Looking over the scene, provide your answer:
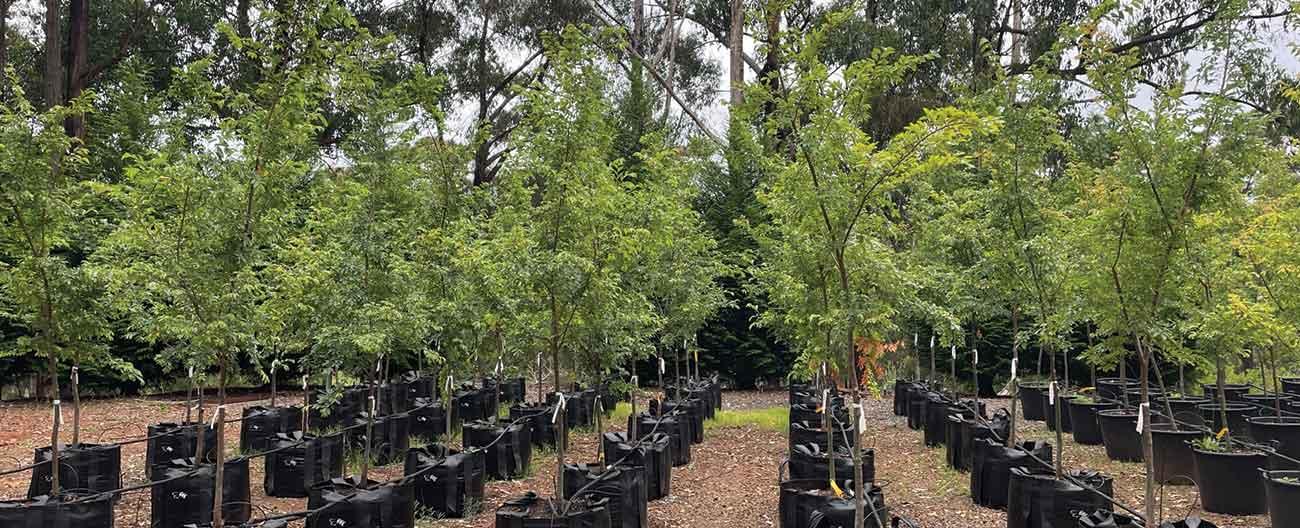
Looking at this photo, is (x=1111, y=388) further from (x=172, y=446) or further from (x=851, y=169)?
(x=172, y=446)

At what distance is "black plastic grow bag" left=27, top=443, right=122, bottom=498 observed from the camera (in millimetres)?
6699

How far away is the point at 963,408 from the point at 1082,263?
169 inches

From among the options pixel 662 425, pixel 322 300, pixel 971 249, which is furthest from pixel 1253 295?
pixel 322 300

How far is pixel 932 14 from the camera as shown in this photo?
18.3 meters

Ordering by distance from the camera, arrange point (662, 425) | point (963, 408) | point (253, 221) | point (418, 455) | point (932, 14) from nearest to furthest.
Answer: point (253, 221) < point (418, 455) < point (662, 425) < point (963, 408) < point (932, 14)


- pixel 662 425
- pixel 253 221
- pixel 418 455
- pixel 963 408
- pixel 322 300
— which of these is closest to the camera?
pixel 253 221

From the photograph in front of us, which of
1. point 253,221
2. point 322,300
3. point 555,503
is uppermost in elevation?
point 253,221

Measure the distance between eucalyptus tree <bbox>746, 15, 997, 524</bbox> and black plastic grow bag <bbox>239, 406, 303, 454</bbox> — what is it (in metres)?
6.14

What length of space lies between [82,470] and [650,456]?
15.3 ft

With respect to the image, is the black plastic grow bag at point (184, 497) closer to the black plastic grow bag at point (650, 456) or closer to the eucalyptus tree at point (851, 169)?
the black plastic grow bag at point (650, 456)

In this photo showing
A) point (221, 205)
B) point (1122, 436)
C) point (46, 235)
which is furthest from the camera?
point (1122, 436)

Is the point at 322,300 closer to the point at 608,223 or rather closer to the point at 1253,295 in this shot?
the point at 608,223

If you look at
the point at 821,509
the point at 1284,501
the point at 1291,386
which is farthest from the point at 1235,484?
the point at 1291,386

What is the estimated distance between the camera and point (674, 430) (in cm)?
869
